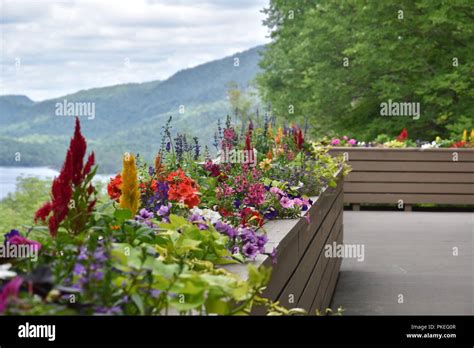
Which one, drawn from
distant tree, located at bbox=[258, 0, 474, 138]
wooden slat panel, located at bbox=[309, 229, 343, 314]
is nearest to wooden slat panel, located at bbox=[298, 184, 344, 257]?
wooden slat panel, located at bbox=[309, 229, 343, 314]

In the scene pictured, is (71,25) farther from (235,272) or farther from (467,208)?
(235,272)

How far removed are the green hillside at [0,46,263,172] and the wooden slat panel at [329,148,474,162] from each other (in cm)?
631

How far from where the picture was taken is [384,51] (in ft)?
61.4

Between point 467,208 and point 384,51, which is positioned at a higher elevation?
point 384,51

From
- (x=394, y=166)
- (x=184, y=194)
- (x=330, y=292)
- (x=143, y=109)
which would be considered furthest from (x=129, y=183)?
(x=143, y=109)

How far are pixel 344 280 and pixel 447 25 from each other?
12.4 meters

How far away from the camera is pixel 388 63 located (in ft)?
62.0

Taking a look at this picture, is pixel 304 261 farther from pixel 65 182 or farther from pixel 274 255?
pixel 65 182

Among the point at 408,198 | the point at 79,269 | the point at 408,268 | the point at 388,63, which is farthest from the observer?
the point at 388,63

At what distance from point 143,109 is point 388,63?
1170cm

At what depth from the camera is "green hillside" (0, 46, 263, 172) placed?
2181cm

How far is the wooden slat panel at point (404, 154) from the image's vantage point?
1436cm

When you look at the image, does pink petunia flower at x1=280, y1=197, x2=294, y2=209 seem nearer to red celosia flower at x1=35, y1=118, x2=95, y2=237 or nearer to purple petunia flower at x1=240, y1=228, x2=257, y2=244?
purple petunia flower at x1=240, y1=228, x2=257, y2=244

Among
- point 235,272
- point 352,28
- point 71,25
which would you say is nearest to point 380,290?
point 235,272
